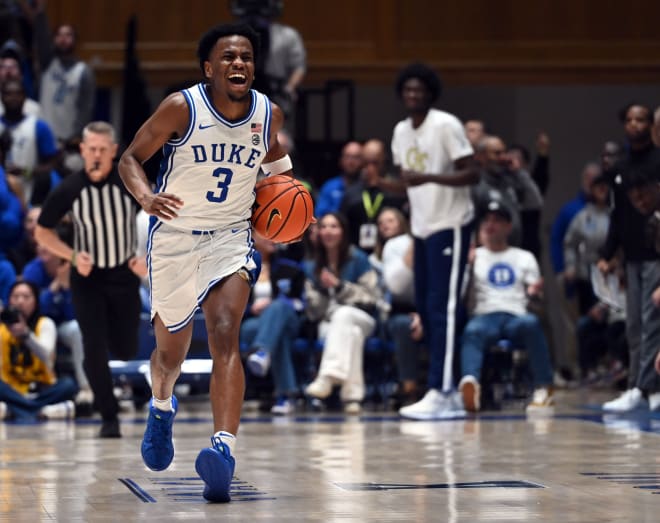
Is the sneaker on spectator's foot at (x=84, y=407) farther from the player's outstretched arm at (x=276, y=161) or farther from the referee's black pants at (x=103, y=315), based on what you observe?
the player's outstretched arm at (x=276, y=161)

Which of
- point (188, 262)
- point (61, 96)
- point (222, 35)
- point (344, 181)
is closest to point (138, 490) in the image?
point (188, 262)

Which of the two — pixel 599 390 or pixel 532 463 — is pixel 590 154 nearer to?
pixel 599 390

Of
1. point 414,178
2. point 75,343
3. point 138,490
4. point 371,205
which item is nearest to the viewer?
point 138,490

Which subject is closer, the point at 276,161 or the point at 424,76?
the point at 276,161

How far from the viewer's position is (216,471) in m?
5.04

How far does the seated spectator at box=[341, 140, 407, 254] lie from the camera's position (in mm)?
11586

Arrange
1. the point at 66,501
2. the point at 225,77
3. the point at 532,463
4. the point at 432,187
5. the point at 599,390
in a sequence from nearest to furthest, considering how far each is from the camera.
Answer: the point at 66,501 → the point at 225,77 → the point at 532,463 → the point at 432,187 → the point at 599,390

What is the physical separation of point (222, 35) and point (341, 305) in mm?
5128

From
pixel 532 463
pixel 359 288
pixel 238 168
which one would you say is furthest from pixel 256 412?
pixel 238 168

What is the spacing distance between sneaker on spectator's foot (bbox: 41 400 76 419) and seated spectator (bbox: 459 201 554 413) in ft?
9.01

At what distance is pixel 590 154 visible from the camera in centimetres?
1566

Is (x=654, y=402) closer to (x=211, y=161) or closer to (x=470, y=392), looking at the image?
(x=470, y=392)

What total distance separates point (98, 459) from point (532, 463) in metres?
2.07

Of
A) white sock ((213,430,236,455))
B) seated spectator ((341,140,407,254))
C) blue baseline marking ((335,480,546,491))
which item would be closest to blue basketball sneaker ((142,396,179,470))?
white sock ((213,430,236,455))
